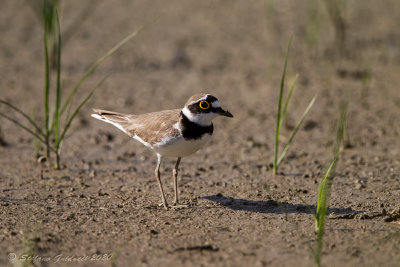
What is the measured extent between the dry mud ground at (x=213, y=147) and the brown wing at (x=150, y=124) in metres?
0.64

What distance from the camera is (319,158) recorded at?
6590mm

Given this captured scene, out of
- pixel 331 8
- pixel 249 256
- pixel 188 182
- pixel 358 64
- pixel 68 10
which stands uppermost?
pixel 68 10

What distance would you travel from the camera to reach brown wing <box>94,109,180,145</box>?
5195 millimetres

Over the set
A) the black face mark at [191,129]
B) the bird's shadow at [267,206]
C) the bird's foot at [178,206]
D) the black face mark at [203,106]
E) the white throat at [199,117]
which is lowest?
the bird's shadow at [267,206]

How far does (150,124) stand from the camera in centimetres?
545

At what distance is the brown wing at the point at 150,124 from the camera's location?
17.0ft

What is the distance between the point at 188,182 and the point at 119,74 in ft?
12.7

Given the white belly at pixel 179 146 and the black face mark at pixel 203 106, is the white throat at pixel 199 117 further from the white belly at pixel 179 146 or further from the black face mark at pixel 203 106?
the white belly at pixel 179 146

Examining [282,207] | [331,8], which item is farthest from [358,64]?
[282,207]

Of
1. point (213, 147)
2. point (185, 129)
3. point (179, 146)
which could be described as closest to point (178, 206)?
point (179, 146)

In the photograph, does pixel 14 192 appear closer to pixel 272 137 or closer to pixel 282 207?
pixel 282 207

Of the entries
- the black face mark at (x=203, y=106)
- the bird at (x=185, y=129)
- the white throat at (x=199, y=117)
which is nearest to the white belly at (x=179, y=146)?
the bird at (x=185, y=129)

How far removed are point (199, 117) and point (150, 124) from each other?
24.2 inches

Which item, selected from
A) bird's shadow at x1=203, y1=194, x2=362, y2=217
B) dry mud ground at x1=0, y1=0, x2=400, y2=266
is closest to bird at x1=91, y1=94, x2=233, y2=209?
bird's shadow at x1=203, y1=194, x2=362, y2=217
